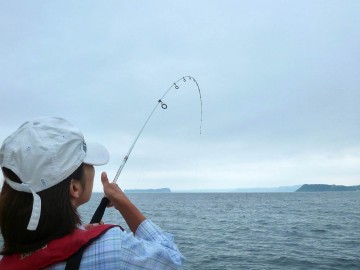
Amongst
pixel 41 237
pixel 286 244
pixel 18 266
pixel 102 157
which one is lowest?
pixel 286 244

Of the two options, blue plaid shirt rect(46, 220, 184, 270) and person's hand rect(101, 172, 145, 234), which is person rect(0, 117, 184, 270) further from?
person's hand rect(101, 172, 145, 234)

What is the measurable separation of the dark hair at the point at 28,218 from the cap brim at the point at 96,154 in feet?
0.82

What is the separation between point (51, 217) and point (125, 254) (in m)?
0.39

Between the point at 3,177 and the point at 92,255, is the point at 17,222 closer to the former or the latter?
the point at 3,177

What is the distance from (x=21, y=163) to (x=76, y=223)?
394 mm

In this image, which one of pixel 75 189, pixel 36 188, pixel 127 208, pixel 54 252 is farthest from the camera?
pixel 127 208

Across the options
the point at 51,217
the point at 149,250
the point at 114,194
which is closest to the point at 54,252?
the point at 51,217

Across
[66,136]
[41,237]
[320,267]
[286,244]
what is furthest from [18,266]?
[286,244]

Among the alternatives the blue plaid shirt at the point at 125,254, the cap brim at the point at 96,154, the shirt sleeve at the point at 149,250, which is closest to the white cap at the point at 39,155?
the cap brim at the point at 96,154

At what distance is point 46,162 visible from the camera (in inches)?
67.2

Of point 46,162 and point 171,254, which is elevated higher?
point 46,162

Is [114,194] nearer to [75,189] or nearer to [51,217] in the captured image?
[75,189]

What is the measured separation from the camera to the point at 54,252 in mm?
1587

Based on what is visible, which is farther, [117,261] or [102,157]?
[102,157]
